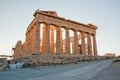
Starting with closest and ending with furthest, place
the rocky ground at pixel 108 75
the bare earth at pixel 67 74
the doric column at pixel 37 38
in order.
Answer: the rocky ground at pixel 108 75 < the bare earth at pixel 67 74 < the doric column at pixel 37 38

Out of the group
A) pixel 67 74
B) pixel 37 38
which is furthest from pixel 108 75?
pixel 37 38

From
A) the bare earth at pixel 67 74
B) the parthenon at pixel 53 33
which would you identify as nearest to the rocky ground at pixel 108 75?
the bare earth at pixel 67 74

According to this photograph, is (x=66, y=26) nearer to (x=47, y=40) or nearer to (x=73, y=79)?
(x=47, y=40)

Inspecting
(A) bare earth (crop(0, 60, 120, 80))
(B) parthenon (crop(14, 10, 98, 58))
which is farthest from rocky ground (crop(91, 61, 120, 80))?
(B) parthenon (crop(14, 10, 98, 58))

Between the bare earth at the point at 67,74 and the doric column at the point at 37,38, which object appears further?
the doric column at the point at 37,38

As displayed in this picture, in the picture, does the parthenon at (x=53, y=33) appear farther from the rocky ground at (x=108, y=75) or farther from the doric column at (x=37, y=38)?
the rocky ground at (x=108, y=75)

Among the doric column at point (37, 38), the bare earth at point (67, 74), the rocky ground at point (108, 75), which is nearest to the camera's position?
the rocky ground at point (108, 75)

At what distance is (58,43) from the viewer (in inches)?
1288

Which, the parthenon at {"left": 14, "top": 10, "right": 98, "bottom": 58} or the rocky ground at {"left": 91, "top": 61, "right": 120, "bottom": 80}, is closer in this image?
the rocky ground at {"left": 91, "top": 61, "right": 120, "bottom": 80}

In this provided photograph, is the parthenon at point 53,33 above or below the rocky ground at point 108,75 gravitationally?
above

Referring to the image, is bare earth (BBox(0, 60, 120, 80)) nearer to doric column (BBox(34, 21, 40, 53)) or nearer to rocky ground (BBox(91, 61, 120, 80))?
rocky ground (BBox(91, 61, 120, 80))

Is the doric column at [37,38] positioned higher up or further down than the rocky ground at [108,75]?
higher up

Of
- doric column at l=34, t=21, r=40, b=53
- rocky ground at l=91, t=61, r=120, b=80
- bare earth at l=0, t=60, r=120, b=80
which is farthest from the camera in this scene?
doric column at l=34, t=21, r=40, b=53

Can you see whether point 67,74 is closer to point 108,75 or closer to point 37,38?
point 108,75
